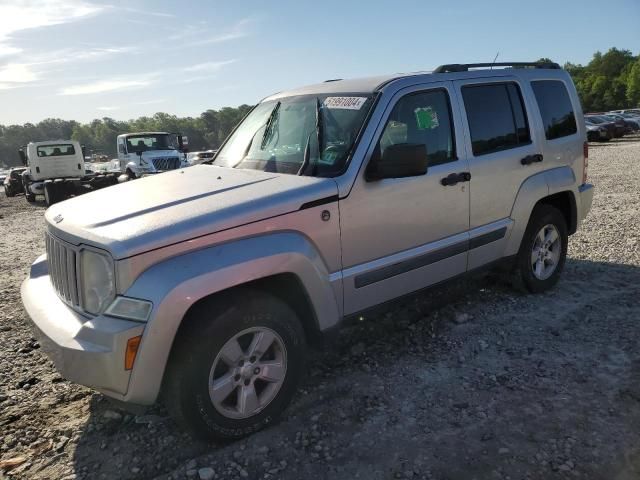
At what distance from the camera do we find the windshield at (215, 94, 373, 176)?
11.0 feet

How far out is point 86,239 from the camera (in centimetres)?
263

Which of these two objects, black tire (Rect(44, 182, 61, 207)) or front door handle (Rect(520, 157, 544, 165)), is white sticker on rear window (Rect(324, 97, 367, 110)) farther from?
black tire (Rect(44, 182, 61, 207))

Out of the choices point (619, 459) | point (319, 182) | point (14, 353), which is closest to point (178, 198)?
point (319, 182)

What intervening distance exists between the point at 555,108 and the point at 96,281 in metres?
4.30

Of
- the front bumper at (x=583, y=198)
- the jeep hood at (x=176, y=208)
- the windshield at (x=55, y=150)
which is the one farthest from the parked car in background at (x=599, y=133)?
the jeep hood at (x=176, y=208)

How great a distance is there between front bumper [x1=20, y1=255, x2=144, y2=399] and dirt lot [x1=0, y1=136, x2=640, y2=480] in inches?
23.6

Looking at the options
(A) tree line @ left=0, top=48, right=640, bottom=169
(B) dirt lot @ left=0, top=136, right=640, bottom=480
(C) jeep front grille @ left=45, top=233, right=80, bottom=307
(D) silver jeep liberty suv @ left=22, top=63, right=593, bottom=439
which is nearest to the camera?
(D) silver jeep liberty suv @ left=22, top=63, right=593, bottom=439

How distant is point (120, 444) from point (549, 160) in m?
4.17

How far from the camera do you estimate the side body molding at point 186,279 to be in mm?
2449

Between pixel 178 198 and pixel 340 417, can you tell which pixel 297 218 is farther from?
pixel 340 417

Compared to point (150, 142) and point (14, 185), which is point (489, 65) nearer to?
point (150, 142)

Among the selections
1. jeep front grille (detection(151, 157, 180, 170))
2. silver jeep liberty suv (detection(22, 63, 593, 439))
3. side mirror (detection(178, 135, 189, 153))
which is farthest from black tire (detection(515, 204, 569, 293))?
side mirror (detection(178, 135, 189, 153))

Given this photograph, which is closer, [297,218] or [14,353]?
[297,218]

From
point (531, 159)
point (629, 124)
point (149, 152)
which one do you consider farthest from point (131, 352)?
point (629, 124)
